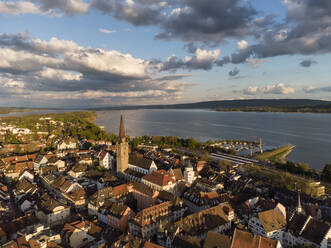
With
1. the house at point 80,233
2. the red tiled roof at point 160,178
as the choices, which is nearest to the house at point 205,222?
the house at point 80,233

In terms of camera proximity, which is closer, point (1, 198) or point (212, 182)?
point (1, 198)

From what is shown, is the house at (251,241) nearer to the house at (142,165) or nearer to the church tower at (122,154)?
the house at (142,165)

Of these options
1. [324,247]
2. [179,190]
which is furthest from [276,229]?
[179,190]

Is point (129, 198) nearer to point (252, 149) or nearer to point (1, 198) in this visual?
point (1, 198)

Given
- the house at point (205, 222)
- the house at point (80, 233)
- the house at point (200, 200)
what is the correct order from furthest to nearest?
the house at point (200, 200)
the house at point (205, 222)
the house at point (80, 233)

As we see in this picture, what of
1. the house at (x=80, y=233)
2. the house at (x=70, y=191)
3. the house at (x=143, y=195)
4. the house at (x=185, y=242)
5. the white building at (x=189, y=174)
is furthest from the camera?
the white building at (x=189, y=174)

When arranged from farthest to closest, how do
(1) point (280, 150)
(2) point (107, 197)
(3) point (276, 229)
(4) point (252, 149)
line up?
(4) point (252, 149) → (1) point (280, 150) → (2) point (107, 197) → (3) point (276, 229)

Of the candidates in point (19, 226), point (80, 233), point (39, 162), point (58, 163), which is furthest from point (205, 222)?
point (39, 162)
